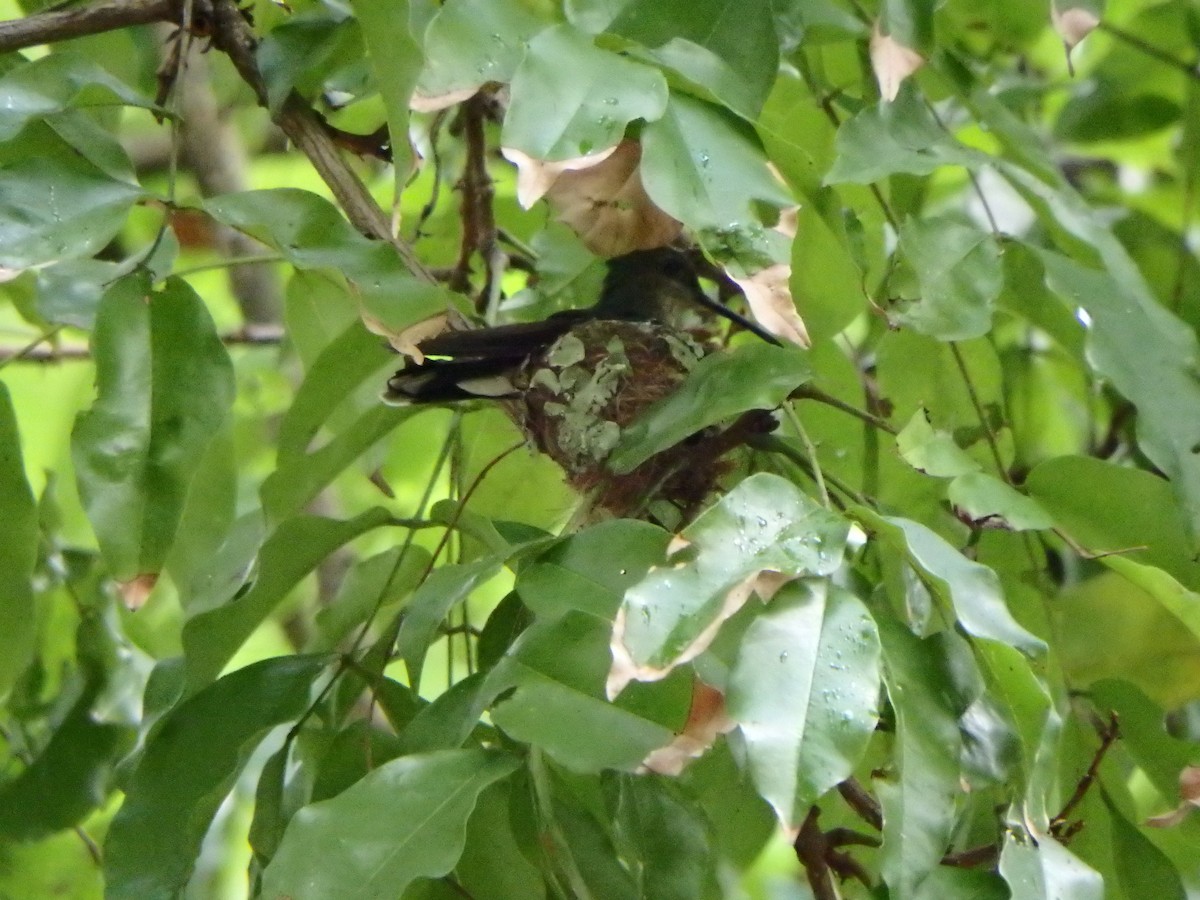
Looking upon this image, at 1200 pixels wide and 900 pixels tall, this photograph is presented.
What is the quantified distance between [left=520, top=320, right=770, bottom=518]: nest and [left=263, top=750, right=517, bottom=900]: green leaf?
0.40 meters

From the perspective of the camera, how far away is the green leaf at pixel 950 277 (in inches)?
44.2

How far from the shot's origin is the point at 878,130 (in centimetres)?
118

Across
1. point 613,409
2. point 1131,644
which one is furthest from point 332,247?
point 1131,644

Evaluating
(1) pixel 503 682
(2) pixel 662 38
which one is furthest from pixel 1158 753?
(2) pixel 662 38

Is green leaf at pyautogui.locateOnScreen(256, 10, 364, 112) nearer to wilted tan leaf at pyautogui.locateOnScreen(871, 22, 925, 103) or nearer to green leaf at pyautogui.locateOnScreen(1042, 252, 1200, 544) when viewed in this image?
wilted tan leaf at pyautogui.locateOnScreen(871, 22, 925, 103)

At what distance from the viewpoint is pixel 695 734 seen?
0.93 metres

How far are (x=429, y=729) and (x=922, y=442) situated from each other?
43 centimetres

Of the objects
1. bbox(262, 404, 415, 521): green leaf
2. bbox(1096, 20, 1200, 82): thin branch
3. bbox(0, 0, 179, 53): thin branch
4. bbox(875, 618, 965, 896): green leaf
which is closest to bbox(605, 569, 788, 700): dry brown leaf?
bbox(875, 618, 965, 896): green leaf

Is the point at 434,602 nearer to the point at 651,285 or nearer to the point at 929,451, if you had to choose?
the point at 929,451

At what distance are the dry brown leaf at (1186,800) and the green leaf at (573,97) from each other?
651 millimetres

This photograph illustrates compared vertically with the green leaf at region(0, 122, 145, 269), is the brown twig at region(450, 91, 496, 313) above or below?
below

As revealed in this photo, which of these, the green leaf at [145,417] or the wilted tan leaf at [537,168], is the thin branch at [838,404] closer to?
the wilted tan leaf at [537,168]

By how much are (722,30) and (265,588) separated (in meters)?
0.61

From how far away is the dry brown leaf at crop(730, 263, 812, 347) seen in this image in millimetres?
970
